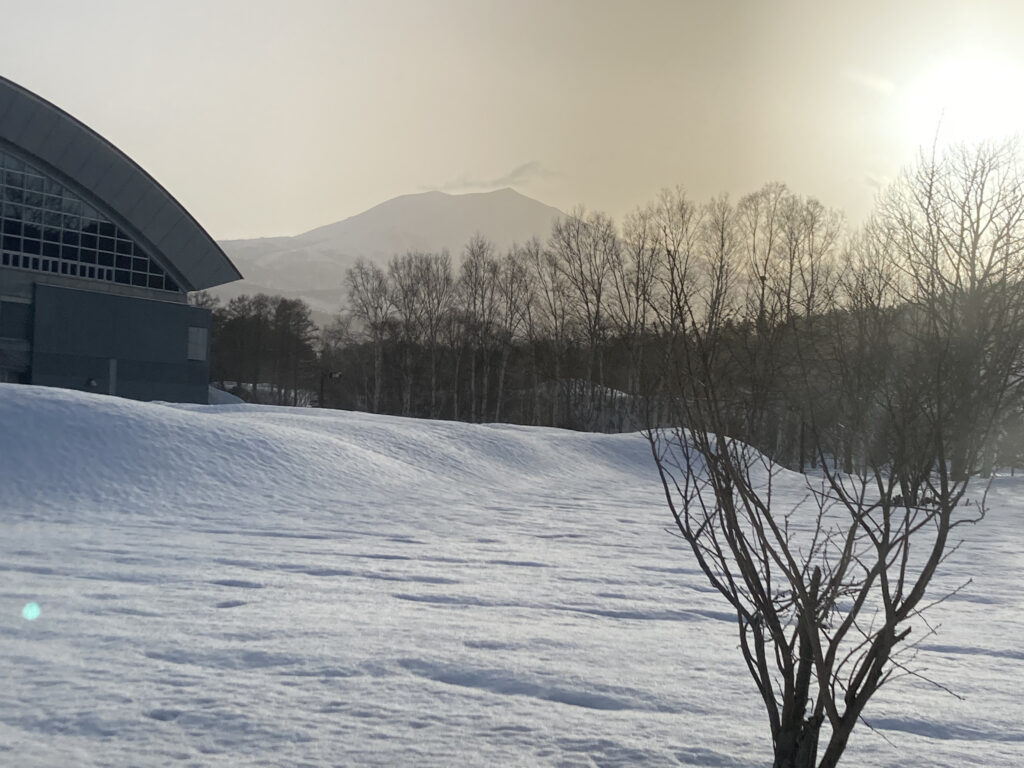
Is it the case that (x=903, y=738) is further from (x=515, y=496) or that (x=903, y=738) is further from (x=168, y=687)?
(x=515, y=496)

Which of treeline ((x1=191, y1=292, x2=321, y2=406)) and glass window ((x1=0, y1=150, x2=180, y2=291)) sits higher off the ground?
glass window ((x1=0, y1=150, x2=180, y2=291))

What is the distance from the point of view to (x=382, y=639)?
15.1 feet

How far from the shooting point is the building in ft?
104

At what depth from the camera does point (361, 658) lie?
421 cm

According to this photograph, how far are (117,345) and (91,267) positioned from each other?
326 cm

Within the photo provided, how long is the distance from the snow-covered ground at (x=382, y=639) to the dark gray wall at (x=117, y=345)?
23527 mm

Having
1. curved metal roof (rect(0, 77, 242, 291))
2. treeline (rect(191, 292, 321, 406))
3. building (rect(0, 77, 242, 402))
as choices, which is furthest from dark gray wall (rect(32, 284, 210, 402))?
treeline (rect(191, 292, 321, 406))

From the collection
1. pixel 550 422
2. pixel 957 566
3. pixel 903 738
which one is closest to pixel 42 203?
pixel 550 422

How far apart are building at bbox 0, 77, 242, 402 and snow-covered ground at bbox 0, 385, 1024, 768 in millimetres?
23567

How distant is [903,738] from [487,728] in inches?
66.1

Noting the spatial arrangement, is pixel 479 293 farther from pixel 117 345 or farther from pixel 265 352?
pixel 265 352

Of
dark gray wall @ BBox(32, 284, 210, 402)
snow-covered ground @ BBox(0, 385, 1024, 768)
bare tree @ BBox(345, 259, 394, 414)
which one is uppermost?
bare tree @ BBox(345, 259, 394, 414)

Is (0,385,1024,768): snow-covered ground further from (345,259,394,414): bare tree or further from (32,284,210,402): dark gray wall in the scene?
(345,259,394,414): bare tree

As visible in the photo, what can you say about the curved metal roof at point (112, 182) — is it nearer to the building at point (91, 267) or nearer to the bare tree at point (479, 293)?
the building at point (91, 267)
